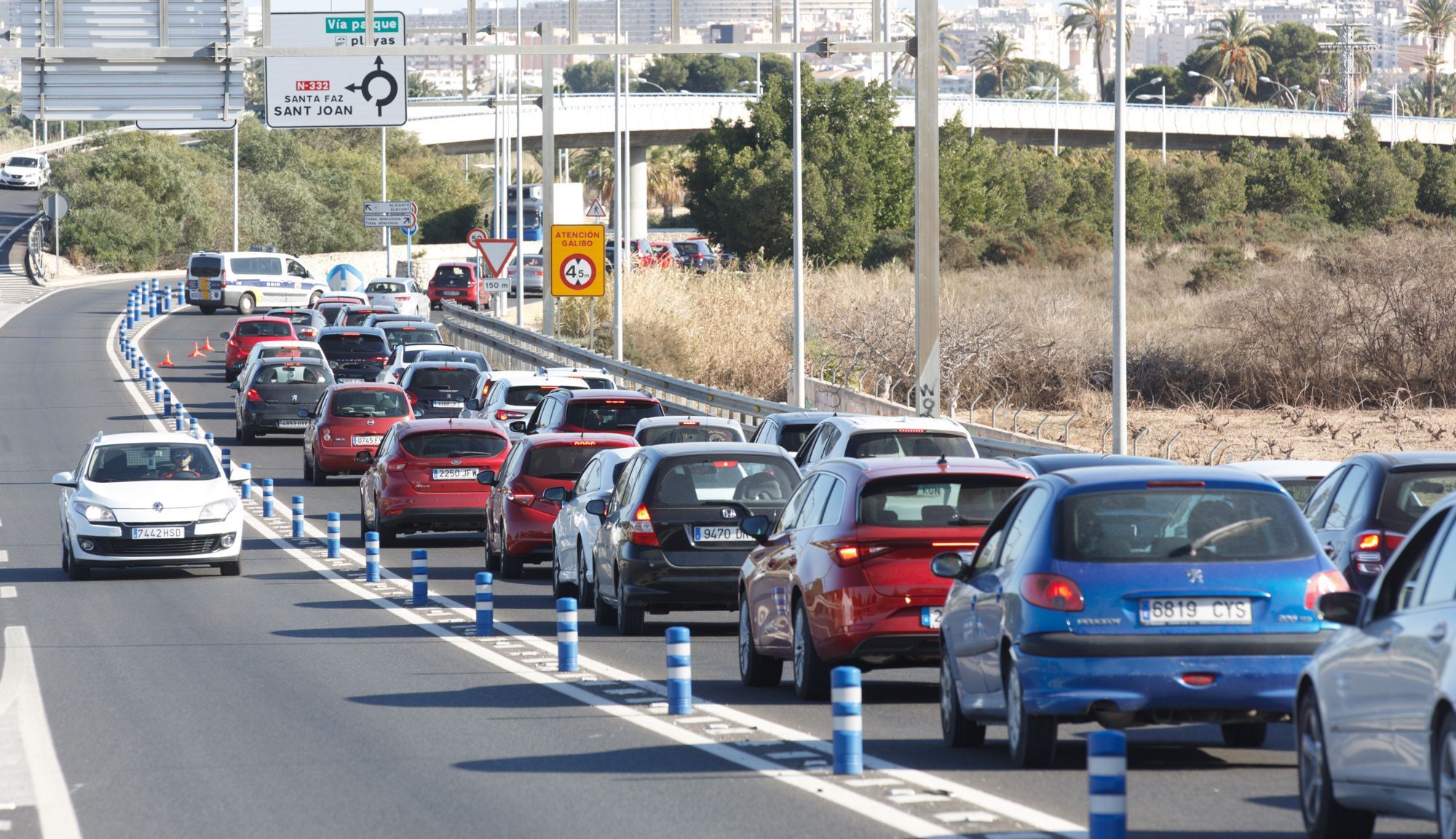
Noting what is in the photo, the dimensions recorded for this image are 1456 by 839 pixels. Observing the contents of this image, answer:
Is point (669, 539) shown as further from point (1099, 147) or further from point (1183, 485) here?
point (1099, 147)

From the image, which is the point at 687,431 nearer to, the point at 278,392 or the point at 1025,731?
the point at 1025,731

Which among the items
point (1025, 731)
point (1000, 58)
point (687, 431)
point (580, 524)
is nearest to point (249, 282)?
point (687, 431)

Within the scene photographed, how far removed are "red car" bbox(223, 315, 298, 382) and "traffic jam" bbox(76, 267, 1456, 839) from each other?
27640mm

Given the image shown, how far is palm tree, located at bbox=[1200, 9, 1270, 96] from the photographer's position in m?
152

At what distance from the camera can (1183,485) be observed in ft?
32.5

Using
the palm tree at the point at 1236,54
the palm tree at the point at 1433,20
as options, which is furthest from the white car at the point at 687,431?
the palm tree at the point at 1433,20

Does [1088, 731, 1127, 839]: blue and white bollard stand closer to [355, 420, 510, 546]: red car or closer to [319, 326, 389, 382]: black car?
[355, 420, 510, 546]: red car

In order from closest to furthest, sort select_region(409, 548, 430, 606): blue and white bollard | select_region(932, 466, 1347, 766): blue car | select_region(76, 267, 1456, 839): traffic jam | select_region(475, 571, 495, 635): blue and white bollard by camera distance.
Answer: select_region(76, 267, 1456, 839): traffic jam < select_region(932, 466, 1347, 766): blue car < select_region(475, 571, 495, 635): blue and white bollard < select_region(409, 548, 430, 606): blue and white bollard

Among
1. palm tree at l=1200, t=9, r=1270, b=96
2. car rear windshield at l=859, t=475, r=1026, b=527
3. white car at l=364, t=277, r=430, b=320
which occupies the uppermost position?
palm tree at l=1200, t=9, r=1270, b=96

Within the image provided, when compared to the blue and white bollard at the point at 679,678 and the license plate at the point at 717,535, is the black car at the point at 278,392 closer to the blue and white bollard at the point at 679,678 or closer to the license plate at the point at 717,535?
the license plate at the point at 717,535

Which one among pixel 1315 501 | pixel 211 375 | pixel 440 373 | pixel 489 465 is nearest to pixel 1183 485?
pixel 1315 501

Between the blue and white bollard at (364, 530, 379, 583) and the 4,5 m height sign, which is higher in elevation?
the 4,5 m height sign

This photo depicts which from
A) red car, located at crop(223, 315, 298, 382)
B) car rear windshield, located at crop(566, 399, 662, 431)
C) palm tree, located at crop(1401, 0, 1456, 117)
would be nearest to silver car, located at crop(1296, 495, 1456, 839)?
car rear windshield, located at crop(566, 399, 662, 431)

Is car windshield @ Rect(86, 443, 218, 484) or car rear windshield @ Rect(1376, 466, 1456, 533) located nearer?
car rear windshield @ Rect(1376, 466, 1456, 533)
